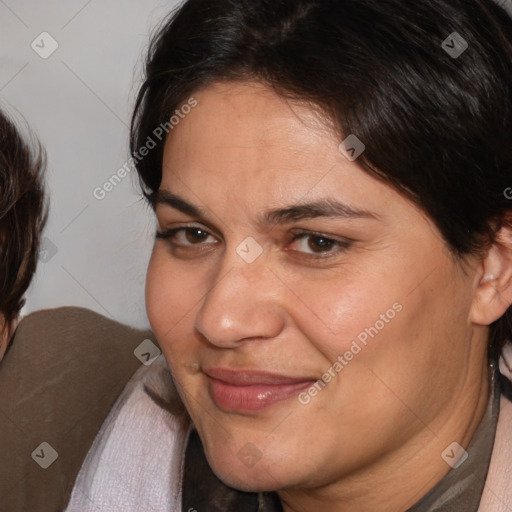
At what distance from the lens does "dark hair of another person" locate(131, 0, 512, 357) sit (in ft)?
3.25

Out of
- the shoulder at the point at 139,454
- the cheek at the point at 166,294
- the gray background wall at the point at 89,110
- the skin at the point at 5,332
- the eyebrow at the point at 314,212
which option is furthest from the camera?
the gray background wall at the point at 89,110

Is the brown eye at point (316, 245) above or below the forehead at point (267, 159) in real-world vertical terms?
below

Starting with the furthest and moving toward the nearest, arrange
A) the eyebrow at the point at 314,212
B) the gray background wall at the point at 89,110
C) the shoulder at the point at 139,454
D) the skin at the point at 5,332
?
the gray background wall at the point at 89,110, the skin at the point at 5,332, the shoulder at the point at 139,454, the eyebrow at the point at 314,212

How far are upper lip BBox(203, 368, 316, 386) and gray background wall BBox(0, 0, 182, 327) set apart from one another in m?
0.44

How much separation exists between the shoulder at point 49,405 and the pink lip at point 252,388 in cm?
33

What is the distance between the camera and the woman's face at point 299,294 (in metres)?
1.00

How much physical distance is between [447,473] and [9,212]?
67cm

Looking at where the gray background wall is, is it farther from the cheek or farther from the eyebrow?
the eyebrow

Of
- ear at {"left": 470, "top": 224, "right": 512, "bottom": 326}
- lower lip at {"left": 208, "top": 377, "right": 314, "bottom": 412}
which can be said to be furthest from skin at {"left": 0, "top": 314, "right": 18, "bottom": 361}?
ear at {"left": 470, "top": 224, "right": 512, "bottom": 326}

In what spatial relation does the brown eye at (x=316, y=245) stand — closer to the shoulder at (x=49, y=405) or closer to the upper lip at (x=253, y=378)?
the upper lip at (x=253, y=378)

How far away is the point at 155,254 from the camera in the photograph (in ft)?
3.78

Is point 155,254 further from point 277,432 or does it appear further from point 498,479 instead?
point 498,479

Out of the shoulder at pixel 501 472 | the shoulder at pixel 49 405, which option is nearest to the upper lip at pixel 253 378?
the shoulder at pixel 501 472

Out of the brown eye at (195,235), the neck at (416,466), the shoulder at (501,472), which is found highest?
the brown eye at (195,235)
